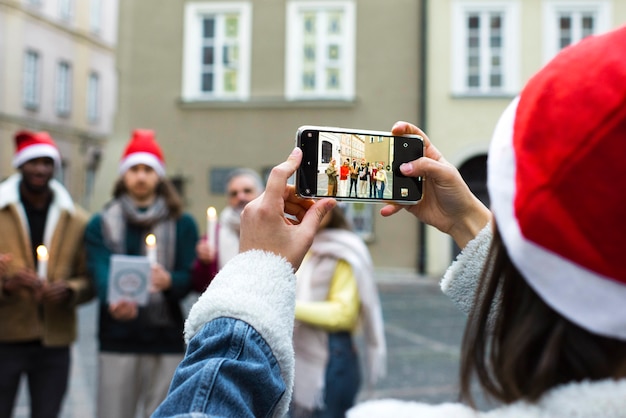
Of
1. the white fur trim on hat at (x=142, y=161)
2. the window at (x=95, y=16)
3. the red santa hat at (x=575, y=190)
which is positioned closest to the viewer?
the red santa hat at (x=575, y=190)

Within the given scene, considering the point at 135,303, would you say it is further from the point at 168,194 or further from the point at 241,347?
the point at 241,347

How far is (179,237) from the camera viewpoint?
4.07 metres

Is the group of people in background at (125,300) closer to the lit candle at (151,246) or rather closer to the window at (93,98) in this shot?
the lit candle at (151,246)

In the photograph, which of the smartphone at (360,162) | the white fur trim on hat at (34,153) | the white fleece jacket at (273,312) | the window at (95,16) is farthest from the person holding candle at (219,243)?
the window at (95,16)

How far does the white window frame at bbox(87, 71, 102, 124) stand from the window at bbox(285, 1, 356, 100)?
14.6 meters

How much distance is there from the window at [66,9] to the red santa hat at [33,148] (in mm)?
24022

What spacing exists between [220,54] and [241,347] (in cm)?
1648

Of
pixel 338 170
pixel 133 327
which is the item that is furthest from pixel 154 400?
pixel 338 170

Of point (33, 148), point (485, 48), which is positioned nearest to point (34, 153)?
point (33, 148)

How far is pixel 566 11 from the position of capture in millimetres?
16656

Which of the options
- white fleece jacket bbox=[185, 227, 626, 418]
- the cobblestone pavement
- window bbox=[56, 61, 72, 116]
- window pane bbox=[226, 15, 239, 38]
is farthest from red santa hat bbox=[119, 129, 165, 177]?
window bbox=[56, 61, 72, 116]

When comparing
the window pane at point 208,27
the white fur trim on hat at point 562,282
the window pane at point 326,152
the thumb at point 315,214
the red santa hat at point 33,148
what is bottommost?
the white fur trim on hat at point 562,282

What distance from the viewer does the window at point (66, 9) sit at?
1051 inches

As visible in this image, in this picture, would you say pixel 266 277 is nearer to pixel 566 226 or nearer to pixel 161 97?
pixel 566 226
